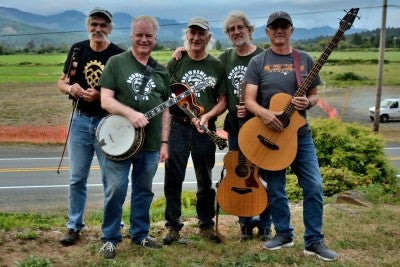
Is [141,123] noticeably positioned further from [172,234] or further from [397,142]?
[397,142]

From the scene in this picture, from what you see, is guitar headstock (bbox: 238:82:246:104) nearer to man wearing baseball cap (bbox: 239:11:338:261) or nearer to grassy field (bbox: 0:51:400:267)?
man wearing baseball cap (bbox: 239:11:338:261)

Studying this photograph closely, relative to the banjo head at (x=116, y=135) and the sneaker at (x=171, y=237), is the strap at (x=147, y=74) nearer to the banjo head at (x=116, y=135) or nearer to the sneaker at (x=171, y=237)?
the banjo head at (x=116, y=135)

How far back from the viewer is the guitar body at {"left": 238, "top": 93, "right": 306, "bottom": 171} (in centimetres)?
504

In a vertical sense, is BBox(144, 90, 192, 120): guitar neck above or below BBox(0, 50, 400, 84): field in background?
below

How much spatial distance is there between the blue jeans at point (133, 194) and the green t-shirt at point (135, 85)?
0.19 metres

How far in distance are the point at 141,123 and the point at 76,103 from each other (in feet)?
3.31

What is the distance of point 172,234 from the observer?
573 cm

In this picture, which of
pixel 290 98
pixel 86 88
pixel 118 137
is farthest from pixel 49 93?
pixel 290 98

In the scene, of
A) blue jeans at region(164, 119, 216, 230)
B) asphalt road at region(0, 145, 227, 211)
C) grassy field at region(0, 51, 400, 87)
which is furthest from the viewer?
grassy field at region(0, 51, 400, 87)

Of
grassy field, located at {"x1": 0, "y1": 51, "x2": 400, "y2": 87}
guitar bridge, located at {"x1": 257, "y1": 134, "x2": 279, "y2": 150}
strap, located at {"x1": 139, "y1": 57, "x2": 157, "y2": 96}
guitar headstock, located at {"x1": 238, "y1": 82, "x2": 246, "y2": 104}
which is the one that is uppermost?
grassy field, located at {"x1": 0, "y1": 51, "x2": 400, "y2": 87}

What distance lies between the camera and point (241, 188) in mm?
→ 5496

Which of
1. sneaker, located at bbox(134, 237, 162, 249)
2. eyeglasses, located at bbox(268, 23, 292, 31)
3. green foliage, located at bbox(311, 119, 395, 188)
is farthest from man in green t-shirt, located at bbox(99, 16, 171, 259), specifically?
green foliage, located at bbox(311, 119, 395, 188)

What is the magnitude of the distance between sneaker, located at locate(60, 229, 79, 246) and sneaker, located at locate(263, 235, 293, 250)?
Answer: 6.57 ft

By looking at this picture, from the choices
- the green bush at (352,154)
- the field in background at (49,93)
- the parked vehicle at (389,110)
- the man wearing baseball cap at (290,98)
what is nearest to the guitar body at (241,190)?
the man wearing baseball cap at (290,98)
